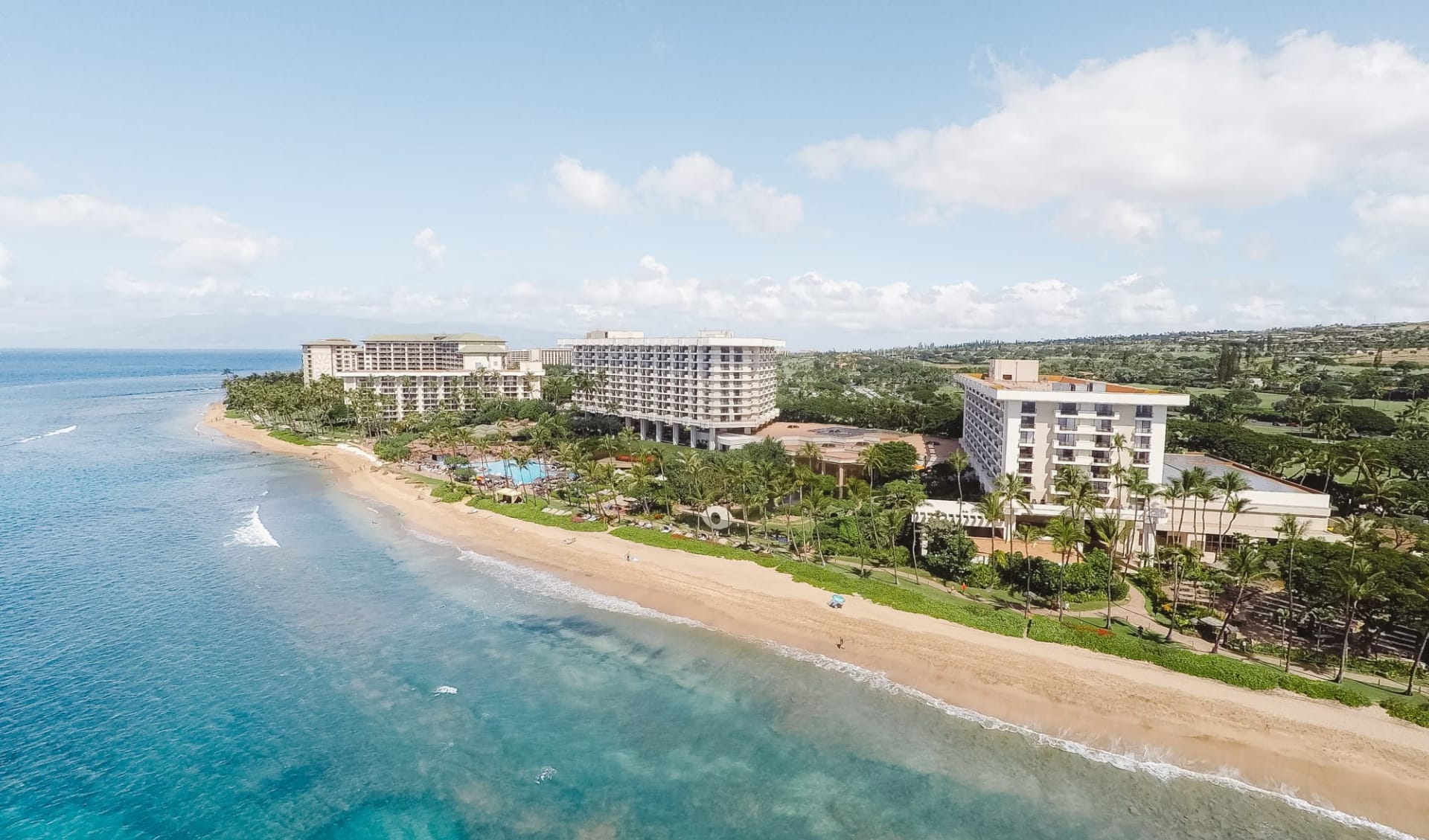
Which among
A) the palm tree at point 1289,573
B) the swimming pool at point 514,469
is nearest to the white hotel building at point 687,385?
the swimming pool at point 514,469

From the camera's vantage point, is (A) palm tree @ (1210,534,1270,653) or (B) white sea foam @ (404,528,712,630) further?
(B) white sea foam @ (404,528,712,630)

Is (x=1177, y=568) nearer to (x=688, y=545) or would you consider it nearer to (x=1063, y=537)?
(x=1063, y=537)

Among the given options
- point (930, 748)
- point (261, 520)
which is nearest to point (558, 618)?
point (930, 748)

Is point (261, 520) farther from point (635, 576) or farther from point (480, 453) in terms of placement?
point (635, 576)

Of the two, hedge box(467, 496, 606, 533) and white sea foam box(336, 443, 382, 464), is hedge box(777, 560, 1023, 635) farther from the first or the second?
white sea foam box(336, 443, 382, 464)

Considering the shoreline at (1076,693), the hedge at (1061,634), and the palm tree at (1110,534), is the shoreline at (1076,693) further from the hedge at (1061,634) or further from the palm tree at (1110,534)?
the palm tree at (1110,534)

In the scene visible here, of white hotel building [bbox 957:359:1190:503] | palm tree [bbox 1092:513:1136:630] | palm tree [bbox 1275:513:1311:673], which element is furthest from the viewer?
white hotel building [bbox 957:359:1190:503]

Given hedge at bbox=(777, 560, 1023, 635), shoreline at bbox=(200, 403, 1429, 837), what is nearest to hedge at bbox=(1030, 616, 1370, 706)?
shoreline at bbox=(200, 403, 1429, 837)
